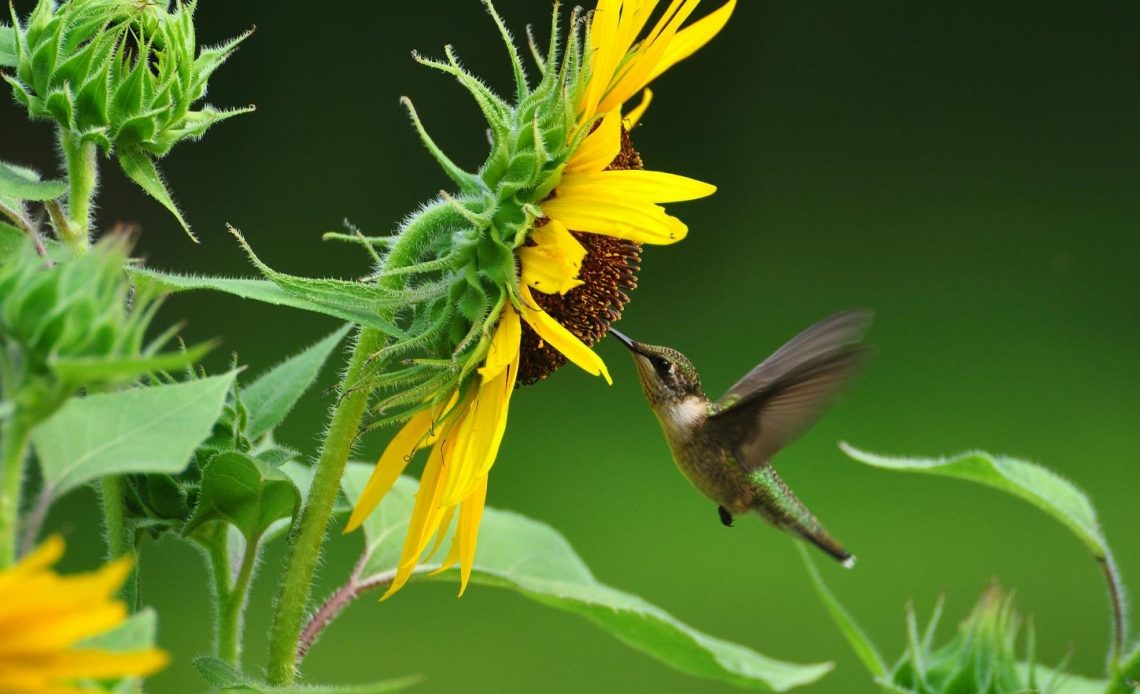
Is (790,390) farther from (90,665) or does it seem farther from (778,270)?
(778,270)

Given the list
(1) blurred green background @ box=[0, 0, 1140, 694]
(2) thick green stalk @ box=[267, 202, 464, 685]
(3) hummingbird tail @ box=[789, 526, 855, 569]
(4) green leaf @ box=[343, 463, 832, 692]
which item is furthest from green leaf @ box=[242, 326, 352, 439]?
(1) blurred green background @ box=[0, 0, 1140, 694]

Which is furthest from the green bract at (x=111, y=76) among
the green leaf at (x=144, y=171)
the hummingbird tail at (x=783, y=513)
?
the hummingbird tail at (x=783, y=513)

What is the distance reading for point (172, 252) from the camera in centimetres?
309

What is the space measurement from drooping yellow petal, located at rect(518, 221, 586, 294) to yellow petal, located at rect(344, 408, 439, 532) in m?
0.08

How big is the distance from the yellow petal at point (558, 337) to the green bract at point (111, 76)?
0.48ft

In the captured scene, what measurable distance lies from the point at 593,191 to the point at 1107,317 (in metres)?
2.60

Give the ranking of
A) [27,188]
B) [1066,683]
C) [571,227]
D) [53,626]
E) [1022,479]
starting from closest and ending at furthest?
[53,626] < [27,188] < [571,227] < [1022,479] < [1066,683]

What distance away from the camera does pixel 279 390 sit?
0.64m

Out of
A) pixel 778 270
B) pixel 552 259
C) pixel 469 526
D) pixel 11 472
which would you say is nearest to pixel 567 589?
pixel 469 526

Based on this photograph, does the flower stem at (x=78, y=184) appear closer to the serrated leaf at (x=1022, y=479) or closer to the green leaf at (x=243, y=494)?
the green leaf at (x=243, y=494)

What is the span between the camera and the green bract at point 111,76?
0.55 meters

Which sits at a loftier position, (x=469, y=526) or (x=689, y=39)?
(x=689, y=39)

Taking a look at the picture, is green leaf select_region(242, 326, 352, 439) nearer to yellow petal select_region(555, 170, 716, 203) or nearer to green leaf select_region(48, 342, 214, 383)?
yellow petal select_region(555, 170, 716, 203)

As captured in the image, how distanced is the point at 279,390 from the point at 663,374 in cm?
32
